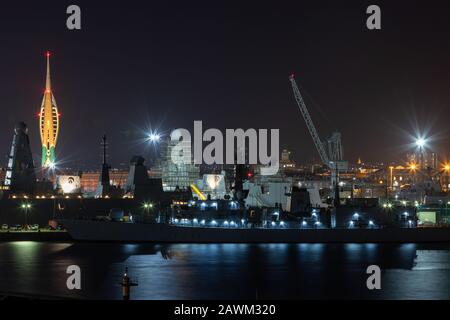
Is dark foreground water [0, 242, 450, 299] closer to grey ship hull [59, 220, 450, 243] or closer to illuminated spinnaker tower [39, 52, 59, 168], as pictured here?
grey ship hull [59, 220, 450, 243]

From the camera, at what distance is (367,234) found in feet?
222

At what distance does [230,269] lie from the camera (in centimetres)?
4809

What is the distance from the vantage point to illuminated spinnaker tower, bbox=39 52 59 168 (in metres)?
157

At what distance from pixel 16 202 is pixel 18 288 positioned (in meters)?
39.3

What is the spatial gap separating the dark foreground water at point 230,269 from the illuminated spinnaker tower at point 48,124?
95.8 m

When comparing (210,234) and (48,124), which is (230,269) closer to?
(210,234)

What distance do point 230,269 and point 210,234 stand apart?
706 inches

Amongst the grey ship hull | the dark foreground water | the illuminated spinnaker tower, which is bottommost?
the dark foreground water

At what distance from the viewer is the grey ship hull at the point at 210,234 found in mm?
65750

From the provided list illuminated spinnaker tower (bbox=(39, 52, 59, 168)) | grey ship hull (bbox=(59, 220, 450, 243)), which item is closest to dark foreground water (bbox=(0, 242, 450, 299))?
grey ship hull (bbox=(59, 220, 450, 243))

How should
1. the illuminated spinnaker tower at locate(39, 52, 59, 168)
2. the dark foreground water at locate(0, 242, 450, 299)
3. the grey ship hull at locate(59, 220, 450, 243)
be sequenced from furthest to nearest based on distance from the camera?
the illuminated spinnaker tower at locate(39, 52, 59, 168)
the grey ship hull at locate(59, 220, 450, 243)
the dark foreground water at locate(0, 242, 450, 299)

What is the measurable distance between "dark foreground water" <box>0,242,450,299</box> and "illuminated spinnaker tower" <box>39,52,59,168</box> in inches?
3770
